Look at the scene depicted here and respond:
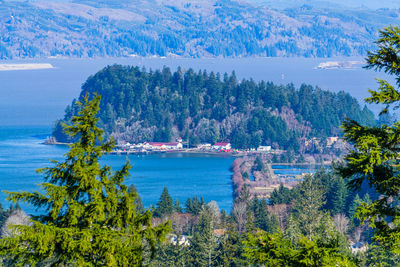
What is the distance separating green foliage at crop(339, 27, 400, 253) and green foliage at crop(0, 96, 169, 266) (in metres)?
1.95

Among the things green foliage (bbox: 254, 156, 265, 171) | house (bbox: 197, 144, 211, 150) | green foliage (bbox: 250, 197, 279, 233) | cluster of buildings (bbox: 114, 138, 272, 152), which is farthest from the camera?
house (bbox: 197, 144, 211, 150)

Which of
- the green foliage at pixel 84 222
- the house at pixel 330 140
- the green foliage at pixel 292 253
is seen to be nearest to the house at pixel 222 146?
the house at pixel 330 140

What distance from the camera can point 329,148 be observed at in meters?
81.3

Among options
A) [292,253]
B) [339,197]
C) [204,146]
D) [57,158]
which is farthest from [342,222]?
[204,146]

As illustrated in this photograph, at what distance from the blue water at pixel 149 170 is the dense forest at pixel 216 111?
30.0 feet

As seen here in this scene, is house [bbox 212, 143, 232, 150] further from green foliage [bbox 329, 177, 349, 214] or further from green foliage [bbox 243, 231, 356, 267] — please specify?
green foliage [bbox 243, 231, 356, 267]

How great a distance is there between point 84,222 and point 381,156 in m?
2.70

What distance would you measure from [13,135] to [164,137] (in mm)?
17907

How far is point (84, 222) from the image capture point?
6.66 metres

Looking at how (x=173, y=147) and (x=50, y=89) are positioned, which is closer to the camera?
(x=173, y=147)

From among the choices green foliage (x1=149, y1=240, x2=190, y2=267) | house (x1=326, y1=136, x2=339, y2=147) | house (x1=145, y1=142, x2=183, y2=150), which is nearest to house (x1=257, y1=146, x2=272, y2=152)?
house (x1=326, y1=136, x2=339, y2=147)

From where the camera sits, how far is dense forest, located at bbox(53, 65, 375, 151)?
8900 centimetres

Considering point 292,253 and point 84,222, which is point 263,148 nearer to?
point 84,222

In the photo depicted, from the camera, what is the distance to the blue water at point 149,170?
171 ft
